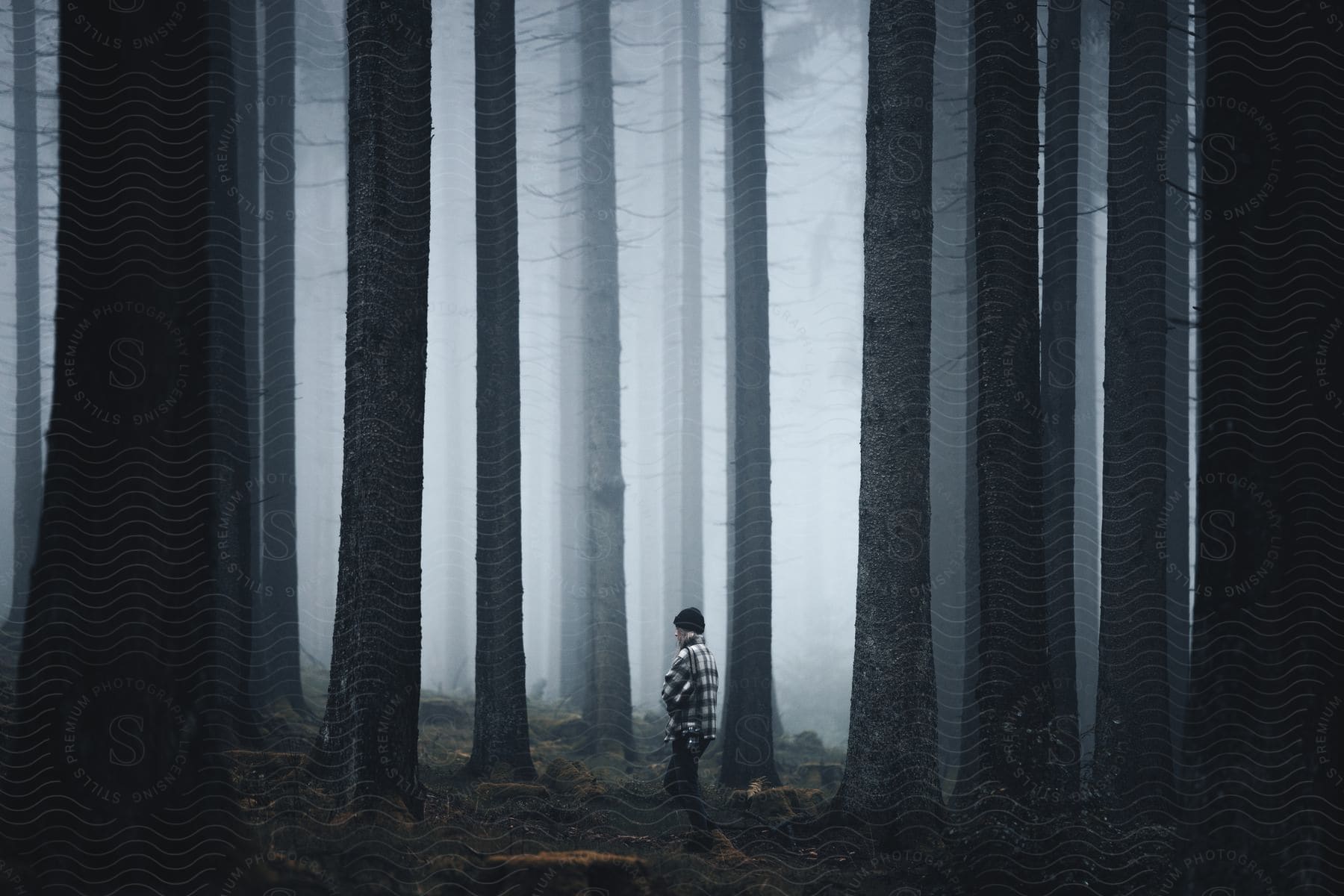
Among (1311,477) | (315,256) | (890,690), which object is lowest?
(890,690)

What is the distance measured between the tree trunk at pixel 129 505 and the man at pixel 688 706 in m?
4.10

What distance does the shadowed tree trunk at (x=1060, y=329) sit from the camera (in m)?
12.4

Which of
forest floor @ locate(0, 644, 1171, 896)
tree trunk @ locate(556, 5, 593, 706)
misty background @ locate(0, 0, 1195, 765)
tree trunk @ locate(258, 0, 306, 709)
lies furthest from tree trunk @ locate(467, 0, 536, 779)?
tree trunk @ locate(556, 5, 593, 706)

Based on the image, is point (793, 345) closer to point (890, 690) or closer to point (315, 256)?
point (315, 256)

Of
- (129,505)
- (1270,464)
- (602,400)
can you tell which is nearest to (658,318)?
(602,400)

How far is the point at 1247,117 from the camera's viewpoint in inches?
278

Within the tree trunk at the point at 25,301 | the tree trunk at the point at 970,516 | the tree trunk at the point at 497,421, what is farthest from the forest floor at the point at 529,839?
the tree trunk at the point at 25,301

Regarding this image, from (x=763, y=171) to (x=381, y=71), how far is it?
22.2 feet

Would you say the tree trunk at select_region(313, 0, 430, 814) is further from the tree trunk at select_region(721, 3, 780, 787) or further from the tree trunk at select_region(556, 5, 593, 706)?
the tree trunk at select_region(556, 5, 593, 706)

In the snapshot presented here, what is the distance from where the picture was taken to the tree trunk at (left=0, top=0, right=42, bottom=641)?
59.5ft

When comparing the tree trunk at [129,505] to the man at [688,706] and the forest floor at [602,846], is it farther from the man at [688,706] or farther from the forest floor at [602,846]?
the man at [688,706]

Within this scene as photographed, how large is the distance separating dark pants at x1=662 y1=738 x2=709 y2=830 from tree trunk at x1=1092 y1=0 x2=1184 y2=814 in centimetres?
448

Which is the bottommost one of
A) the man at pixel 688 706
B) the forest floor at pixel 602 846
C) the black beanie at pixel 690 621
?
the forest floor at pixel 602 846

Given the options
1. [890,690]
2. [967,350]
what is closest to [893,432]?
[890,690]
